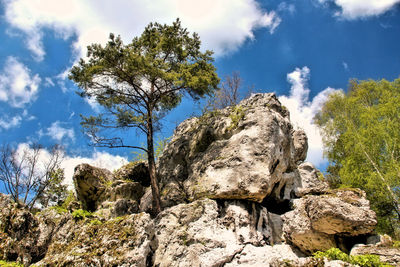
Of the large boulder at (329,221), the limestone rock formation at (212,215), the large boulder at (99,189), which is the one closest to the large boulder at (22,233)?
the limestone rock formation at (212,215)

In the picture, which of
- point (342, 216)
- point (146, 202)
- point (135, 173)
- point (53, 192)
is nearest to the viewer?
point (342, 216)

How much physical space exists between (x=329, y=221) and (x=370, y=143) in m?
10.5

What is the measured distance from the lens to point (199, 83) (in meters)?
12.0

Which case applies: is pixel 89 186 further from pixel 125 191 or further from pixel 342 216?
pixel 342 216

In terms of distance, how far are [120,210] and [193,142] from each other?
17.9 feet

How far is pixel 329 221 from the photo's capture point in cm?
884

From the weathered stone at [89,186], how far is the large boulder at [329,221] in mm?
10287

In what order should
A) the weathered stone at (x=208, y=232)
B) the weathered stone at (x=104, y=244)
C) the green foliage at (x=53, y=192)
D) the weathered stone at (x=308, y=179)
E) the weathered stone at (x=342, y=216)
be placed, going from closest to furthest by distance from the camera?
1. the weathered stone at (x=104, y=244)
2. the weathered stone at (x=208, y=232)
3. the weathered stone at (x=342, y=216)
4. the weathered stone at (x=308, y=179)
5. the green foliage at (x=53, y=192)

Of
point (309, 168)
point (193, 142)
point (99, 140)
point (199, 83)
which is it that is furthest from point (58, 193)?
point (309, 168)

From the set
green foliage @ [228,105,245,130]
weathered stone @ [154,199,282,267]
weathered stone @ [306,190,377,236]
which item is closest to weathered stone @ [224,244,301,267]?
weathered stone @ [154,199,282,267]

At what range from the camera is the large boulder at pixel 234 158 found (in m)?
9.73

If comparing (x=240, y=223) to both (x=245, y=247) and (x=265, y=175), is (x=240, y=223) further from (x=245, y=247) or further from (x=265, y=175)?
(x=265, y=175)

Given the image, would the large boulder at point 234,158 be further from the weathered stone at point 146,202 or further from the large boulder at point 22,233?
the large boulder at point 22,233

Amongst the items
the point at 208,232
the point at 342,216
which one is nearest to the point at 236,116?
the point at 208,232
